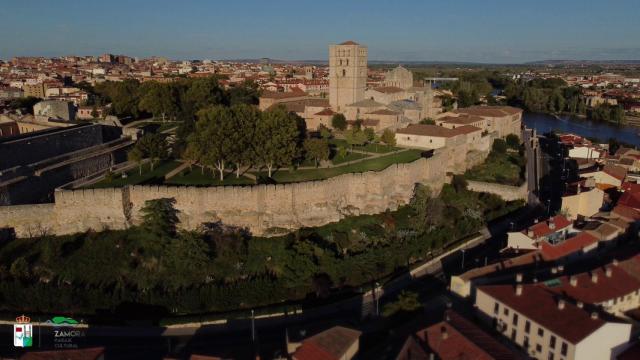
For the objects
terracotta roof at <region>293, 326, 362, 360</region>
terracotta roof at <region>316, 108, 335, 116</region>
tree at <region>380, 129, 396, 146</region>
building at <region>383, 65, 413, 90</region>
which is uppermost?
building at <region>383, 65, 413, 90</region>

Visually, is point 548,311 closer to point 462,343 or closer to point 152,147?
point 462,343

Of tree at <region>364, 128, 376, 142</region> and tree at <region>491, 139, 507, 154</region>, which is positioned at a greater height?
tree at <region>364, 128, 376, 142</region>

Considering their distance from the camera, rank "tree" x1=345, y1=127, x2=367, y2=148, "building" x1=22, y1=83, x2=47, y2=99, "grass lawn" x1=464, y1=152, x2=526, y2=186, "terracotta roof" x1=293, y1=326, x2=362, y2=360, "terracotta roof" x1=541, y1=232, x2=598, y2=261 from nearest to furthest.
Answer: "terracotta roof" x1=293, y1=326, x2=362, y2=360
"terracotta roof" x1=541, y1=232, x2=598, y2=261
"grass lawn" x1=464, y1=152, x2=526, y2=186
"tree" x1=345, y1=127, x2=367, y2=148
"building" x1=22, y1=83, x2=47, y2=99

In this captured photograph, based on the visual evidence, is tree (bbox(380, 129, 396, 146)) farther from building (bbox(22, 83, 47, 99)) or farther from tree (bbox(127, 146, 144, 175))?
building (bbox(22, 83, 47, 99))

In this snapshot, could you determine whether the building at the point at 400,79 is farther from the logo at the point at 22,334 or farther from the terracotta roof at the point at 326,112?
the logo at the point at 22,334

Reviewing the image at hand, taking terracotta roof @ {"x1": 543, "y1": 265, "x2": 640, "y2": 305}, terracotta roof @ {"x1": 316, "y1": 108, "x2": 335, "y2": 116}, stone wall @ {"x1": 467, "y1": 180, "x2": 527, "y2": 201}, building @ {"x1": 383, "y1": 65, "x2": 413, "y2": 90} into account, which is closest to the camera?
terracotta roof @ {"x1": 543, "y1": 265, "x2": 640, "y2": 305}

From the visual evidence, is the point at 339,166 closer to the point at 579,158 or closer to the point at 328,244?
the point at 328,244

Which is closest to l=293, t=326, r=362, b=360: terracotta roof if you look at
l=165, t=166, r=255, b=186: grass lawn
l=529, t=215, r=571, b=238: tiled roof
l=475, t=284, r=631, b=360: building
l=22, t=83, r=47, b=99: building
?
l=475, t=284, r=631, b=360: building
